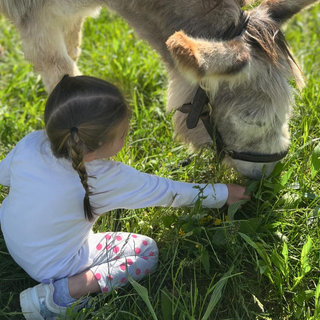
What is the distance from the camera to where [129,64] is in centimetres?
412

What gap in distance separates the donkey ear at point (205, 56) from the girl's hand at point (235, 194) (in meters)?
0.79

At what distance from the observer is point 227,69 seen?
6.33ft

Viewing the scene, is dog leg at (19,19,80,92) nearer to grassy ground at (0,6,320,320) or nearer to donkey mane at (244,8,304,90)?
grassy ground at (0,6,320,320)

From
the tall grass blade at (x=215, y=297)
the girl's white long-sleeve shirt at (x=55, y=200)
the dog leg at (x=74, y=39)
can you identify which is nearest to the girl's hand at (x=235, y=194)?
the girl's white long-sleeve shirt at (x=55, y=200)

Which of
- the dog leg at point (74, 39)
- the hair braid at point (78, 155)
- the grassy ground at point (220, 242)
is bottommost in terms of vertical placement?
the grassy ground at point (220, 242)

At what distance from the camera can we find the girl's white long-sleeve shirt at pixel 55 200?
2119 mm

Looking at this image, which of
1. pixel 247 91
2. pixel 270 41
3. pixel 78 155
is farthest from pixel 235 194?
pixel 78 155

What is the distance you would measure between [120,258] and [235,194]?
29.6 inches

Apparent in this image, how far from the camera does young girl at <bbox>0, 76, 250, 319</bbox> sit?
202cm

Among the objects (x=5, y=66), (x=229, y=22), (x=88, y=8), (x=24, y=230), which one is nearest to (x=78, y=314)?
(x=24, y=230)

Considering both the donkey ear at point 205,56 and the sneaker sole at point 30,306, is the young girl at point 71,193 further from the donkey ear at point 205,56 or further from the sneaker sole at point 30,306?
the donkey ear at point 205,56

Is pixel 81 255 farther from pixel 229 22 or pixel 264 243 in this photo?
pixel 229 22

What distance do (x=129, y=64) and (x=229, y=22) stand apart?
1992mm

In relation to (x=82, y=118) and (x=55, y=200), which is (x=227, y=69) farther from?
(x=55, y=200)
